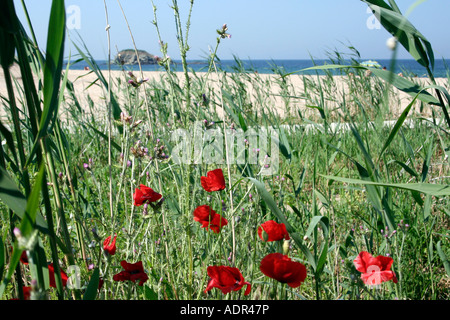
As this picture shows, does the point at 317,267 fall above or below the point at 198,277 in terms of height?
above

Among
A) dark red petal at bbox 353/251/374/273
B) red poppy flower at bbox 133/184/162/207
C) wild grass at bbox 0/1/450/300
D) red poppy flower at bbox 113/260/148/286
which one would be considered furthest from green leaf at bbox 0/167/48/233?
dark red petal at bbox 353/251/374/273

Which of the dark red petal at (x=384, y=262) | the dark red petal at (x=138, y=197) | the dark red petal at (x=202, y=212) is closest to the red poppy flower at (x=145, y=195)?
the dark red petal at (x=138, y=197)

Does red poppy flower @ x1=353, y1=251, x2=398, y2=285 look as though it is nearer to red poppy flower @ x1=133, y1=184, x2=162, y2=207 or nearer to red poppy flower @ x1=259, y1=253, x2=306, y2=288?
red poppy flower @ x1=259, y1=253, x2=306, y2=288

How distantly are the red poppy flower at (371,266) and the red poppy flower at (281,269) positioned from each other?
0.58 ft

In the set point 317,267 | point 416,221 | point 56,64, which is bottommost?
point 416,221

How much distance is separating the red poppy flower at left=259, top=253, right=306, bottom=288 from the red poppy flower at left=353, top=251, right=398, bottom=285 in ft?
0.58

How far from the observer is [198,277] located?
125 cm

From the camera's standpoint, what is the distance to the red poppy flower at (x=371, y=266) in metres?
0.86

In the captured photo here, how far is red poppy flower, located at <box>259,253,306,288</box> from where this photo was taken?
2.48ft

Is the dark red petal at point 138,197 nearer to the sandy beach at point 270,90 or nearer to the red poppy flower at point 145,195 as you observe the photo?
the red poppy flower at point 145,195
